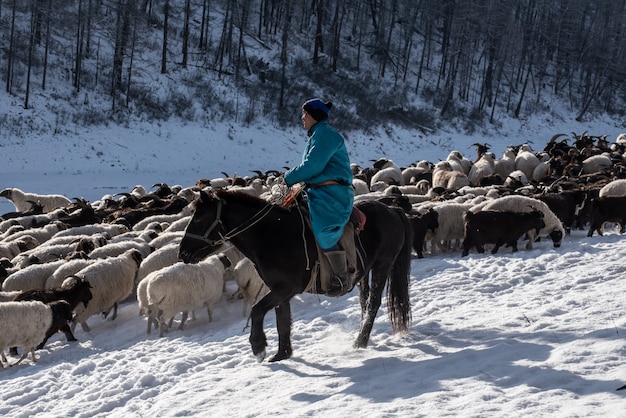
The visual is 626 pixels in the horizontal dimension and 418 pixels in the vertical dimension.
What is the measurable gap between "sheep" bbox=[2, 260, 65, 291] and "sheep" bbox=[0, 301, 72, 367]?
1595mm

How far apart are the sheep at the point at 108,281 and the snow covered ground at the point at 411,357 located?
319mm

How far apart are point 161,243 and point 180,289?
302 centimetres

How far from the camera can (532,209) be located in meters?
11.1

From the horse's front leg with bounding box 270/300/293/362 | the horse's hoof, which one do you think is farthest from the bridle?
the horse's hoof

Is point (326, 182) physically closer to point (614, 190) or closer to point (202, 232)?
point (202, 232)

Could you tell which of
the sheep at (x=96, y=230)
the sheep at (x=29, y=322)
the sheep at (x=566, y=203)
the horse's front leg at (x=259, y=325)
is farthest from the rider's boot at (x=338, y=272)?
the sheep at (x=96, y=230)

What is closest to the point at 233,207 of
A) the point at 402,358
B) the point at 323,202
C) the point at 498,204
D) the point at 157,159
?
the point at 323,202

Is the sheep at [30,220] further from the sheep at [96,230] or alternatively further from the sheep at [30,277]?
the sheep at [30,277]

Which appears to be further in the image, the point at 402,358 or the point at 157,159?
the point at 157,159

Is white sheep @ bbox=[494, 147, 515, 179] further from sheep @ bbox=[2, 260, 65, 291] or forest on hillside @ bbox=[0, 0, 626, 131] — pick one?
forest on hillside @ bbox=[0, 0, 626, 131]

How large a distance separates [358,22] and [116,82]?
26.7 m

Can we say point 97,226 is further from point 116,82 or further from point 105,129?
point 116,82

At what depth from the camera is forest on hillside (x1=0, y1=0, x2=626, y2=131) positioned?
34688 millimetres

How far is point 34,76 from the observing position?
34.0 m
